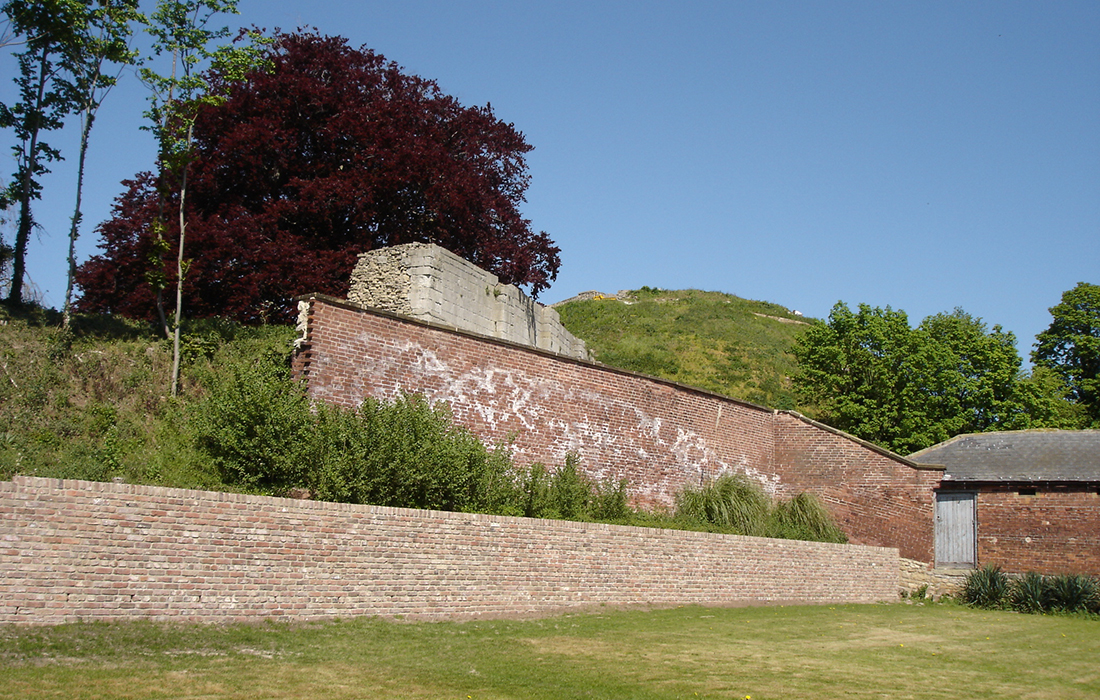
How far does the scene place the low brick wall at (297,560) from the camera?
8.30 m

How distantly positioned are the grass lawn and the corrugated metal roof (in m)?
7.93

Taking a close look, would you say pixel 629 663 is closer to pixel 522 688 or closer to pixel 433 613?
pixel 522 688

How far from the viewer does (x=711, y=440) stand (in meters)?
20.8

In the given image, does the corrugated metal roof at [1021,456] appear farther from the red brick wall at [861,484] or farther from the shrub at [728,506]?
the shrub at [728,506]

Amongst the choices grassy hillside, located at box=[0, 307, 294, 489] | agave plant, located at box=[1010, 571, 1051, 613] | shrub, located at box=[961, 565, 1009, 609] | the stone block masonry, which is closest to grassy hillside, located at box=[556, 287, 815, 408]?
shrub, located at box=[961, 565, 1009, 609]

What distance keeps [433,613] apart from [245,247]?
11.2 metres

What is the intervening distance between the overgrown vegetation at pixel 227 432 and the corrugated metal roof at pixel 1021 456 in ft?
33.6

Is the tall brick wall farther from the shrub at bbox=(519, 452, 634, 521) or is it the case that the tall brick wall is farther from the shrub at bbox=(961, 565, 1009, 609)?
the shrub at bbox=(961, 565, 1009, 609)

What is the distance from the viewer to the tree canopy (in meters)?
28.2

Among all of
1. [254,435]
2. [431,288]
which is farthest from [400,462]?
[431,288]

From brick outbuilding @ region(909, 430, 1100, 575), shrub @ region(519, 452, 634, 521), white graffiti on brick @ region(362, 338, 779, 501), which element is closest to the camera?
shrub @ region(519, 452, 634, 521)

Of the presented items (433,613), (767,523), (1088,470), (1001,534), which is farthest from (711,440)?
(433,613)

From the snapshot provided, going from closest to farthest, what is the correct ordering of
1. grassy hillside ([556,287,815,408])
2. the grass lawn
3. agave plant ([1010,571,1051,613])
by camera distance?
the grass lawn
agave plant ([1010,571,1051,613])
grassy hillside ([556,287,815,408])

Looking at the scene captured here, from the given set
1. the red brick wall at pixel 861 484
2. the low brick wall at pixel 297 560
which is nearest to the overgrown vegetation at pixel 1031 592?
the red brick wall at pixel 861 484
